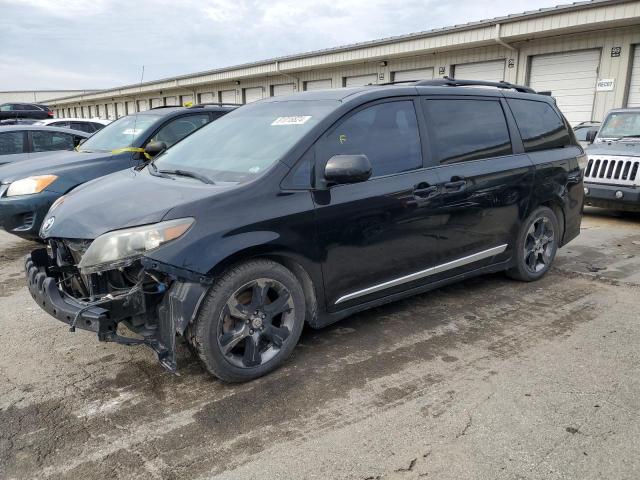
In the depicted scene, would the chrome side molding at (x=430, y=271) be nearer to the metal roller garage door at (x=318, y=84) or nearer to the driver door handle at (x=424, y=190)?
the driver door handle at (x=424, y=190)

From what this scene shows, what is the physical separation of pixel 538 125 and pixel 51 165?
538 centimetres

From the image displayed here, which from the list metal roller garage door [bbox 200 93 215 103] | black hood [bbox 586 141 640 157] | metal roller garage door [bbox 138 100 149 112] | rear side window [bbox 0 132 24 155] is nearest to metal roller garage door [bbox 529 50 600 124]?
black hood [bbox 586 141 640 157]

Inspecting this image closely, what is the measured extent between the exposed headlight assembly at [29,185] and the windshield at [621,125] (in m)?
8.86

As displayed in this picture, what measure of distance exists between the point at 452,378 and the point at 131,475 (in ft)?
6.24

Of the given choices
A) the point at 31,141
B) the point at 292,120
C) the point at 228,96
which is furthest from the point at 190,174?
the point at 228,96

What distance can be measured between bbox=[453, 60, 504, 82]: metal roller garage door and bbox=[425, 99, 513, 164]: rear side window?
12.6 metres

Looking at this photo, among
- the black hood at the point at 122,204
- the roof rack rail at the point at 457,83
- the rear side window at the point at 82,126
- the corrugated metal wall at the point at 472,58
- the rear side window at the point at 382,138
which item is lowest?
the black hood at the point at 122,204

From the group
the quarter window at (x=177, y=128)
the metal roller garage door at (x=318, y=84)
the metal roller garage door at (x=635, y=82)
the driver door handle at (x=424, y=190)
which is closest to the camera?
the driver door handle at (x=424, y=190)

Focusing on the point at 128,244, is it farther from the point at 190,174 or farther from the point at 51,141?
the point at 51,141

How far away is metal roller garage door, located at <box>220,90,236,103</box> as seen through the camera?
90.0ft

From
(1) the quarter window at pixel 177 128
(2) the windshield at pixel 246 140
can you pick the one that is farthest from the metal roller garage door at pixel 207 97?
(2) the windshield at pixel 246 140

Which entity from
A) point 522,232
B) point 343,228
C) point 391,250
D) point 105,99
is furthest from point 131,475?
point 105,99

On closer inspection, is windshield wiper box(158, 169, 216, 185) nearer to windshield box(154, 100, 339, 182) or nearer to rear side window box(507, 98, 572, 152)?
windshield box(154, 100, 339, 182)

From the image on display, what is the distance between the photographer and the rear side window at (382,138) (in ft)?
11.4
